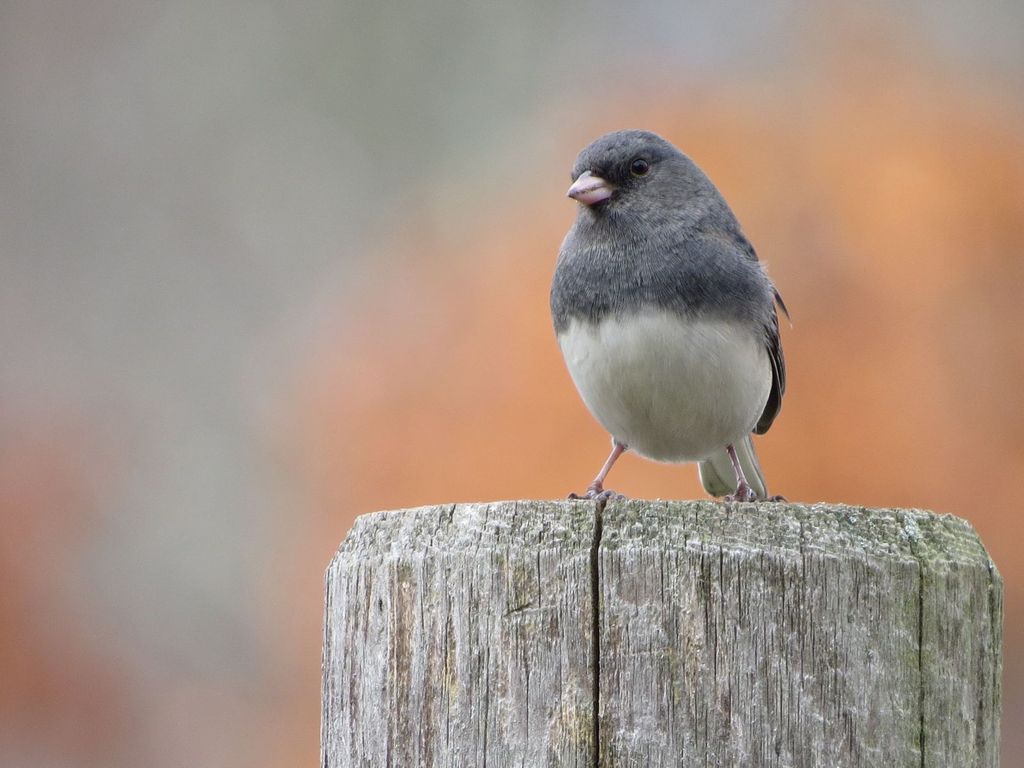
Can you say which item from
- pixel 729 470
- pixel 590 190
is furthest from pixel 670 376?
pixel 729 470

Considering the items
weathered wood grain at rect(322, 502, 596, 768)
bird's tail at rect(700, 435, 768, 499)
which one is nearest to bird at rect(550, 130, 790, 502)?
bird's tail at rect(700, 435, 768, 499)

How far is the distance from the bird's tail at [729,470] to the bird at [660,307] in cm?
29

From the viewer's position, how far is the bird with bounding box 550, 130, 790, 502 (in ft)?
10.3

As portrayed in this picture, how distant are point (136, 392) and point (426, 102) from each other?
3667 millimetres

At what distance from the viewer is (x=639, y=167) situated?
3.48m

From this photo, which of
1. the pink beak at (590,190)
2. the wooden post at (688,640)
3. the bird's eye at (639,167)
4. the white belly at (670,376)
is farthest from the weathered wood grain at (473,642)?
the bird's eye at (639,167)

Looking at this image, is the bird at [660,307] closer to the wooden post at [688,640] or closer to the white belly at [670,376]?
the white belly at [670,376]

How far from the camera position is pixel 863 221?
6.84 metres

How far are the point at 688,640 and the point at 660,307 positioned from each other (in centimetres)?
141

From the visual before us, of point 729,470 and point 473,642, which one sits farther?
point 729,470

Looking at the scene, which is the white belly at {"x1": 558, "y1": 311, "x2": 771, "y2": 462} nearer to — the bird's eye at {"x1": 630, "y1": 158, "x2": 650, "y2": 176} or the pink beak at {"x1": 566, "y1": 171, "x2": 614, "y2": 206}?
the pink beak at {"x1": 566, "y1": 171, "x2": 614, "y2": 206}

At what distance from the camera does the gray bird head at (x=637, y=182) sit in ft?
11.1

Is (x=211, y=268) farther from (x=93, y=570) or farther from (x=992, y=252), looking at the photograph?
(x=992, y=252)

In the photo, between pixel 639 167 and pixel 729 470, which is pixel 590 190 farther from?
pixel 729 470
